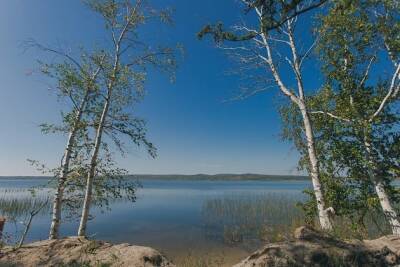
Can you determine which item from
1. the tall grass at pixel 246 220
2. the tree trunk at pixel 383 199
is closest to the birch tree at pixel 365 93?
the tree trunk at pixel 383 199

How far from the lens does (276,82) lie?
13.6 m

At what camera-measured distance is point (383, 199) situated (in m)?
10.5

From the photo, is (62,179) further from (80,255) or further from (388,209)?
(388,209)

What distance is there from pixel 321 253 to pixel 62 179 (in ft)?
32.4

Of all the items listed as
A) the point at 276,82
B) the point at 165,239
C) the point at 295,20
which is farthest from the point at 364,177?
the point at 165,239

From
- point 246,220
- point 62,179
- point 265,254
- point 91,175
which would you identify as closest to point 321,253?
point 265,254

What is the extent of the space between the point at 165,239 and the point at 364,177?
1538 cm

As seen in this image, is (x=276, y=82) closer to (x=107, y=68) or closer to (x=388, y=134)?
(x=388, y=134)

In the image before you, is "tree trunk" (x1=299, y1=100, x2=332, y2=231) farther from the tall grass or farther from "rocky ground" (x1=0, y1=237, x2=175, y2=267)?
the tall grass

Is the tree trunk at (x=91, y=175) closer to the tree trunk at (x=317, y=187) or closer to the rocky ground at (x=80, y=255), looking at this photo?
the rocky ground at (x=80, y=255)

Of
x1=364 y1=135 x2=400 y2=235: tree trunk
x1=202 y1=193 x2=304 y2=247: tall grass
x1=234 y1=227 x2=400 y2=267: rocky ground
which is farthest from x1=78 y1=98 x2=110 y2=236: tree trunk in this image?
x1=202 y1=193 x2=304 y2=247: tall grass

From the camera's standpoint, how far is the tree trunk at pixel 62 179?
10.9 m

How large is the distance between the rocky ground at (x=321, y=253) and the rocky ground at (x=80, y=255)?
2045 millimetres

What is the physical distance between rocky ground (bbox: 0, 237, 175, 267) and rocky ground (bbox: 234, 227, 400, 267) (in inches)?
80.5
